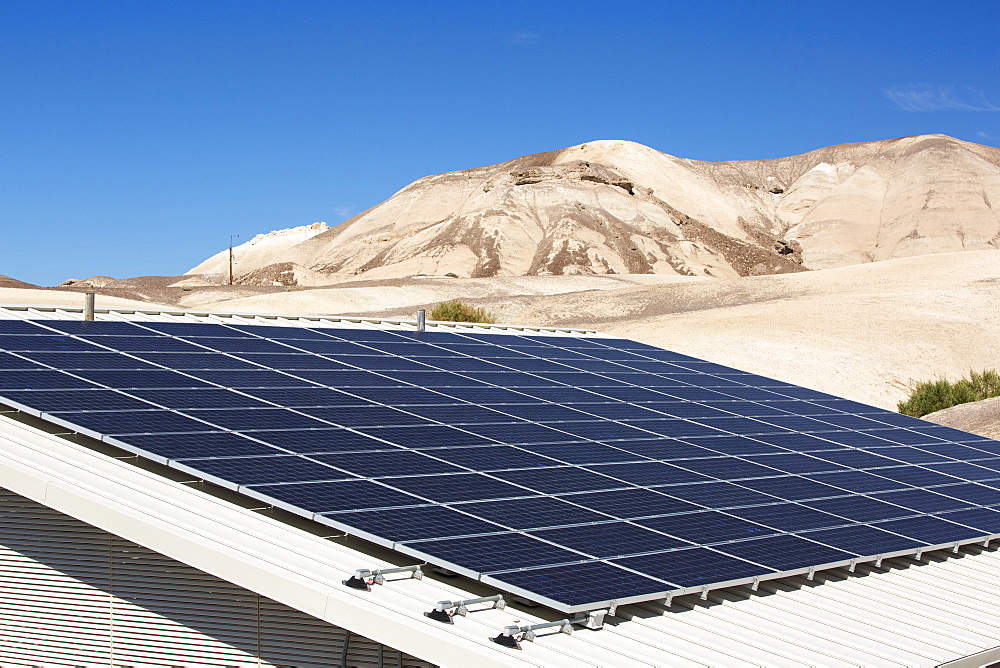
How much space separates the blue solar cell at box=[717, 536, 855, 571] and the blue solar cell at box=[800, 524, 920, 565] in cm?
28

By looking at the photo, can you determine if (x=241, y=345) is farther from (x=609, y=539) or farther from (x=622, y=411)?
(x=609, y=539)

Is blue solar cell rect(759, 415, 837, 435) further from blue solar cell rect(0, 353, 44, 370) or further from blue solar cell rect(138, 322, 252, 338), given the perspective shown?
blue solar cell rect(0, 353, 44, 370)

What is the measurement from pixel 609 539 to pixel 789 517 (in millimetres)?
3612

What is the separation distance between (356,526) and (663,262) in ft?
479

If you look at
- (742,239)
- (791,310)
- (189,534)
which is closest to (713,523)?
(189,534)

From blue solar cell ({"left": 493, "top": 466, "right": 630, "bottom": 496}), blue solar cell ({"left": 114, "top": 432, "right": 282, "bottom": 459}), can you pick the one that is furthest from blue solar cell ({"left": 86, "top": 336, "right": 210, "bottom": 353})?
blue solar cell ({"left": 493, "top": 466, "right": 630, "bottom": 496})

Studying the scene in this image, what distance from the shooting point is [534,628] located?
1066 centimetres

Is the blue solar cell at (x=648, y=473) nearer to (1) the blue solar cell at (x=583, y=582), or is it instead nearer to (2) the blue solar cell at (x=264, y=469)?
(1) the blue solar cell at (x=583, y=582)

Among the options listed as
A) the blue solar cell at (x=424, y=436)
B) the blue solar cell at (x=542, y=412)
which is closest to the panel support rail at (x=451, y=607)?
the blue solar cell at (x=424, y=436)

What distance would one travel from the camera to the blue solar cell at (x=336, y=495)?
12625mm

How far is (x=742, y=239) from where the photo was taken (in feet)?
593

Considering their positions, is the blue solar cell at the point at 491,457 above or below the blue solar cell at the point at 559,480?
above

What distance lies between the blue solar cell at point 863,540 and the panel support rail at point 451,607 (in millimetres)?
5199

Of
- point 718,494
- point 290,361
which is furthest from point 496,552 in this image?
point 290,361
